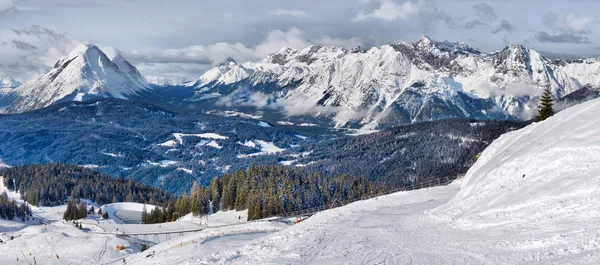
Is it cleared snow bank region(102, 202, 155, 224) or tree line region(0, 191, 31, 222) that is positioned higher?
tree line region(0, 191, 31, 222)


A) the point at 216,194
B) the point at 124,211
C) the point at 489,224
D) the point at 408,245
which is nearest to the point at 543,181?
the point at 489,224

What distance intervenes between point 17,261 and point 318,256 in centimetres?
6582

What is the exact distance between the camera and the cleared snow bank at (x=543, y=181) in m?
33.3

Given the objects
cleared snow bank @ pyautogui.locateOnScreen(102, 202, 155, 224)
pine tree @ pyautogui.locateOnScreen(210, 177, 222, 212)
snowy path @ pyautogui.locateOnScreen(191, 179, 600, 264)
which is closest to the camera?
snowy path @ pyautogui.locateOnScreen(191, 179, 600, 264)

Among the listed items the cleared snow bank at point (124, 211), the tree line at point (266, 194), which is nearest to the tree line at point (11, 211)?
the cleared snow bank at point (124, 211)

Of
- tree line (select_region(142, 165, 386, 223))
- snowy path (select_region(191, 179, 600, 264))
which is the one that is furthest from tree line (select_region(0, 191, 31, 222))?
snowy path (select_region(191, 179, 600, 264))

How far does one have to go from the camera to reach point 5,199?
148250 millimetres

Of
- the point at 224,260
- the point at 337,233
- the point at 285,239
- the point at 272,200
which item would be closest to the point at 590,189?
the point at 337,233

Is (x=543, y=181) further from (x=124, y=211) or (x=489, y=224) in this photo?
(x=124, y=211)

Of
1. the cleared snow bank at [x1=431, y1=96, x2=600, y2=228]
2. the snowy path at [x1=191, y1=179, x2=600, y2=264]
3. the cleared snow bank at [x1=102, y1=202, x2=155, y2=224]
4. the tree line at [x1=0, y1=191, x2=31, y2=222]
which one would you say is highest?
the cleared snow bank at [x1=431, y1=96, x2=600, y2=228]

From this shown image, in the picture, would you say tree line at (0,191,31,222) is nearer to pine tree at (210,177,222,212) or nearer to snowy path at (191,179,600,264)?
pine tree at (210,177,222,212)

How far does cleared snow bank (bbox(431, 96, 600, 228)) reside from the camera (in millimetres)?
33344

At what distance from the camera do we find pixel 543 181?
38969 mm

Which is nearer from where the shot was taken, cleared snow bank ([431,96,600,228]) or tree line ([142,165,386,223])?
cleared snow bank ([431,96,600,228])
